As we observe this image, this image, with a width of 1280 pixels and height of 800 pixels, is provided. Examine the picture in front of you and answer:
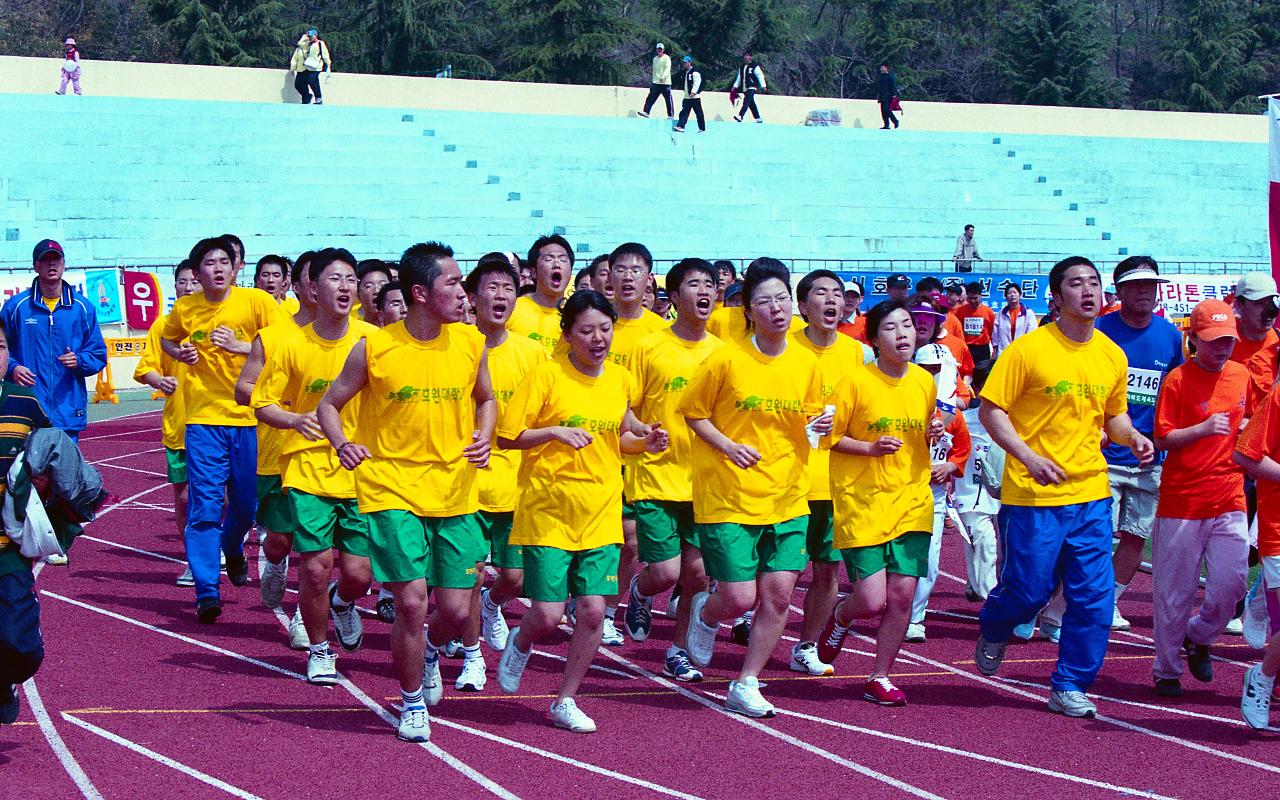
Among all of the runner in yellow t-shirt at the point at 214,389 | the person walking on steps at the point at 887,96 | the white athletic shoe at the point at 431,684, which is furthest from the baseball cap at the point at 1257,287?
the person walking on steps at the point at 887,96

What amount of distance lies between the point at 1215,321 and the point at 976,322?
13.1m

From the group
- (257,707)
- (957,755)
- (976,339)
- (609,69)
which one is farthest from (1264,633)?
(609,69)

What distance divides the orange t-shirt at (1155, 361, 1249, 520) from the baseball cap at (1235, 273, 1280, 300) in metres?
0.51

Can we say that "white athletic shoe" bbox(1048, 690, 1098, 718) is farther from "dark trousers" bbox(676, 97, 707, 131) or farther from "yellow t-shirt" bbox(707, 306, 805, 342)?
"dark trousers" bbox(676, 97, 707, 131)

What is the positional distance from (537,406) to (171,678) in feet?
7.88

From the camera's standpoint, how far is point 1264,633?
8055 mm

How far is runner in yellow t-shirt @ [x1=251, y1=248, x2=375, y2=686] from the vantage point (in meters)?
7.65

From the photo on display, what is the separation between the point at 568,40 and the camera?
4806cm

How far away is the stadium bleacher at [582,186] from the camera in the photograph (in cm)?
2891

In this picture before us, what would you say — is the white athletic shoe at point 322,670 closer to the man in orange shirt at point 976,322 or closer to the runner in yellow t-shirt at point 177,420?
the runner in yellow t-shirt at point 177,420

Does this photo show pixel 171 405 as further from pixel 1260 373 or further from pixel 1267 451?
pixel 1267 451

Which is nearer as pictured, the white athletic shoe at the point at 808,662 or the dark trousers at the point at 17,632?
the dark trousers at the point at 17,632

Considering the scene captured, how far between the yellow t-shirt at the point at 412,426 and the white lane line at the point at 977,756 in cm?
189

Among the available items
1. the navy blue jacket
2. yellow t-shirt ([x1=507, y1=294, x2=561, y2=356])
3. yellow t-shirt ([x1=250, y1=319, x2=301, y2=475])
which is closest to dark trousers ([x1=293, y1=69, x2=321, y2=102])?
the navy blue jacket
